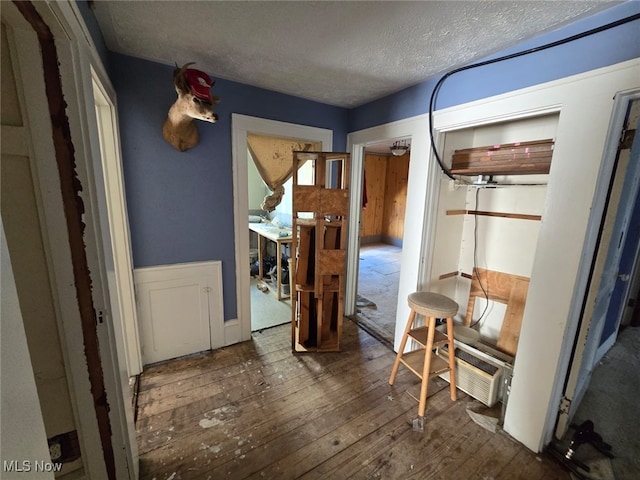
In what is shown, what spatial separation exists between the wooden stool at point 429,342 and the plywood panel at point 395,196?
4.94 metres

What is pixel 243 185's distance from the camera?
2240 mm

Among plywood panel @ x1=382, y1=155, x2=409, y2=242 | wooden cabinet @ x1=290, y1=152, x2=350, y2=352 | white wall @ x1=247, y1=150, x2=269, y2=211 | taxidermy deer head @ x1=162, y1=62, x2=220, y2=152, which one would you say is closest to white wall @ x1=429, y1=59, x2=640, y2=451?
wooden cabinet @ x1=290, y1=152, x2=350, y2=352

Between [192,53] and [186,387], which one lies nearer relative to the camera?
[192,53]

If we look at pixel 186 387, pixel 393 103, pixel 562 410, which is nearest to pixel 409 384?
pixel 562 410

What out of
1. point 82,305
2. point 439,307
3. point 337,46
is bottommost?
point 439,307

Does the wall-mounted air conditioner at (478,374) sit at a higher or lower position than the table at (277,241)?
lower

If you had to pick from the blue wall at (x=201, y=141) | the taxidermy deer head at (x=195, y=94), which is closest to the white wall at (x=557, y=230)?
the blue wall at (x=201, y=141)

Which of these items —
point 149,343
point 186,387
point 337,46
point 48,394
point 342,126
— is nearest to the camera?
point 48,394

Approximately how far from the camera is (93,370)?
0.96m

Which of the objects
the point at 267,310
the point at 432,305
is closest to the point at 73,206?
the point at 432,305

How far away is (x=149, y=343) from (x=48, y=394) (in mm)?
1333

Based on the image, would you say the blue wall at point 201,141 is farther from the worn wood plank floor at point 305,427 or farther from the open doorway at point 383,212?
the open doorway at point 383,212

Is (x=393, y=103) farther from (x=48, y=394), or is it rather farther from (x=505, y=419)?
(x=48, y=394)

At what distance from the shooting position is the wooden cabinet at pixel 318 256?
205cm
